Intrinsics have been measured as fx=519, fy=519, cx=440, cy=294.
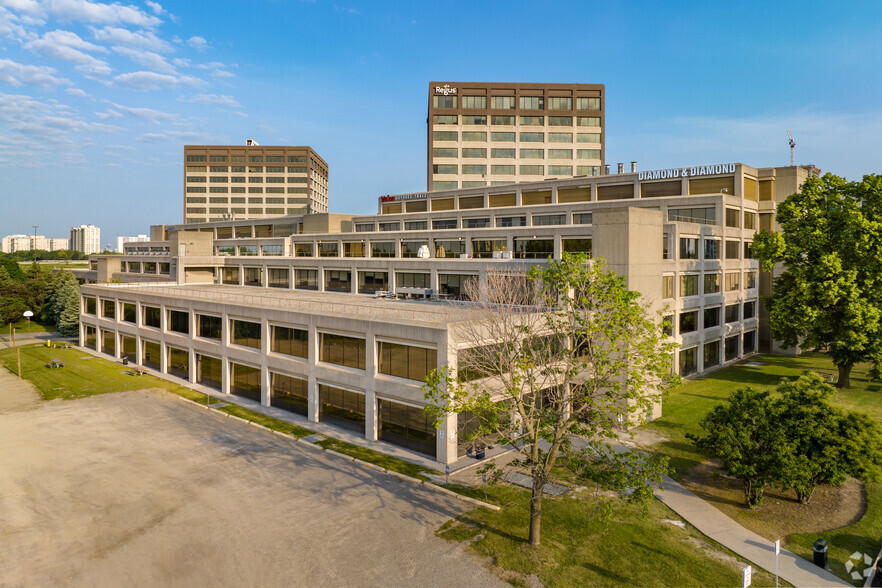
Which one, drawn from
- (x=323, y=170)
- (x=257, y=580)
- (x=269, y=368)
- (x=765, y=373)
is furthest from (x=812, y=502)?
(x=323, y=170)

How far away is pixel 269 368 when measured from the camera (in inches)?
1654

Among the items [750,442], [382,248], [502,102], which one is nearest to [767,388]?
[750,442]

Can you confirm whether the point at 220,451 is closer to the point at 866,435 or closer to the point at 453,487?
the point at 453,487

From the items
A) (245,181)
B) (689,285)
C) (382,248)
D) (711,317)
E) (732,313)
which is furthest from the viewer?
(245,181)

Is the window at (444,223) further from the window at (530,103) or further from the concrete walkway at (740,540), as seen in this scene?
the concrete walkway at (740,540)

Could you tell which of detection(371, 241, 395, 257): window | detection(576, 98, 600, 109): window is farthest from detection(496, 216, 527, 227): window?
detection(576, 98, 600, 109): window

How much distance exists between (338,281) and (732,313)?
47.0 m

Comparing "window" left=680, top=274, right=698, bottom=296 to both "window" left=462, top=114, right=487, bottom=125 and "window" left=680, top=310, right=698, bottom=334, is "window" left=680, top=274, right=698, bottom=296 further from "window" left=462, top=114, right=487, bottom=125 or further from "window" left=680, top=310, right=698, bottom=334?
"window" left=462, top=114, right=487, bottom=125

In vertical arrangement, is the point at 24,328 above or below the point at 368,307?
below

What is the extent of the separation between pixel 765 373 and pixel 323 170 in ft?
463

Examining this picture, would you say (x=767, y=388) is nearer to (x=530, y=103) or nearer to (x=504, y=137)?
(x=504, y=137)

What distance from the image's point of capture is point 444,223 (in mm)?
72812

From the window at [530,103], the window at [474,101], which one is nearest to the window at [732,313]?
the window at [530,103]

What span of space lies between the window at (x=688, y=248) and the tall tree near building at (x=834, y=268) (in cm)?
566
